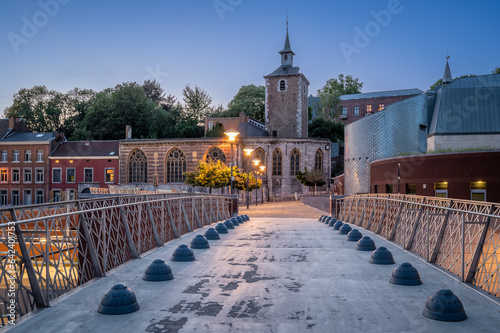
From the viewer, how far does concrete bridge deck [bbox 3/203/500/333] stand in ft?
19.2

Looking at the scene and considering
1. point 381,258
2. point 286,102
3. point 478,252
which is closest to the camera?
point 478,252

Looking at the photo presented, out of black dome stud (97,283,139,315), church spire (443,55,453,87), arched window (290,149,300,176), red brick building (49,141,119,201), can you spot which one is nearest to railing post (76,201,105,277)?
black dome stud (97,283,139,315)

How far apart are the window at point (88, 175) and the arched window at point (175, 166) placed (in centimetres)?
1093

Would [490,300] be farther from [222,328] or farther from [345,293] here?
[222,328]

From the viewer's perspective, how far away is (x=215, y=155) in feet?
225

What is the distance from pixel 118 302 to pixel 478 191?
3522cm

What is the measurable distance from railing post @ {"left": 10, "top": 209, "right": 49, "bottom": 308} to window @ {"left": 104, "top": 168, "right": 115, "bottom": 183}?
65.6m

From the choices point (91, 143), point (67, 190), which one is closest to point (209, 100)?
point (91, 143)

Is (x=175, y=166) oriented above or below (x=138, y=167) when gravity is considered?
above

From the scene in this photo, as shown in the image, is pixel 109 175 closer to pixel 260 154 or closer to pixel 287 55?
pixel 260 154

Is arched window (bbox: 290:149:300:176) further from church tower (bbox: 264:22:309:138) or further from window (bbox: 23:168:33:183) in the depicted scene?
window (bbox: 23:168:33:183)

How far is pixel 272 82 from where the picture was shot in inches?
3063

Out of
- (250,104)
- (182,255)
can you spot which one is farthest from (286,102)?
(182,255)

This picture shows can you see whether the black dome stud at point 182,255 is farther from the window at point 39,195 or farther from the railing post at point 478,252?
the window at point 39,195
